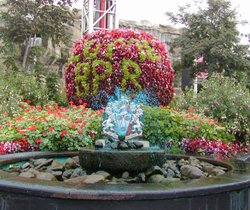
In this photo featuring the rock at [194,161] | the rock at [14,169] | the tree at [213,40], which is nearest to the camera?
the rock at [14,169]

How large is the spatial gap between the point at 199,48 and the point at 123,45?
9.77 m

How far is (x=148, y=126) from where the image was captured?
23.9 feet

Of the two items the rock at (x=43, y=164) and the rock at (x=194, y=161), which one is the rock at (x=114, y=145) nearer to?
the rock at (x=43, y=164)

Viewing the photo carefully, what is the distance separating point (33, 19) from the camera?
16.8 metres

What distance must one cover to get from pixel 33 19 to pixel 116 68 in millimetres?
8627

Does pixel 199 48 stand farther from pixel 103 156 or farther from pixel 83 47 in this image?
pixel 103 156

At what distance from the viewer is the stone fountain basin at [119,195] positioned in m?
3.46

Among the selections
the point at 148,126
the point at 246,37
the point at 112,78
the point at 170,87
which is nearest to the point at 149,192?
the point at 148,126

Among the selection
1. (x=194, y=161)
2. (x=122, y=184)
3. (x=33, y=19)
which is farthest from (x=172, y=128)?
(x=33, y=19)

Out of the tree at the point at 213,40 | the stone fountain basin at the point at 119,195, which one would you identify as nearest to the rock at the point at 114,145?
the stone fountain basin at the point at 119,195

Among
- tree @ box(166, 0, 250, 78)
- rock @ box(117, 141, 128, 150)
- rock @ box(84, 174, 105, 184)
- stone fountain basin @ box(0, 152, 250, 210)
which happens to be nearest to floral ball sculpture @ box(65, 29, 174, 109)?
rock @ box(117, 141, 128, 150)

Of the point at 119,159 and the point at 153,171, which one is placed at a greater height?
the point at 119,159

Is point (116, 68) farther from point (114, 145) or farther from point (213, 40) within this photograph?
point (213, 40)

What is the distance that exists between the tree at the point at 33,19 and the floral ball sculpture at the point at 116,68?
7236 mm
